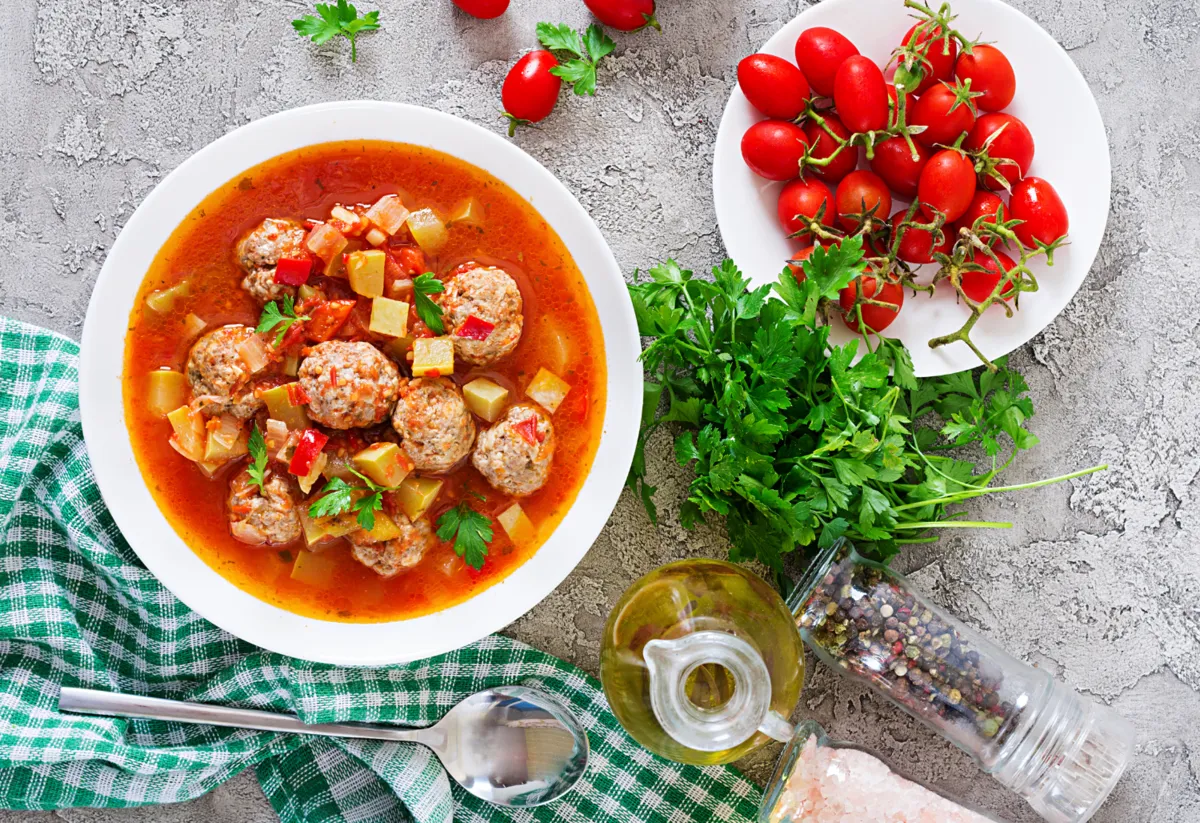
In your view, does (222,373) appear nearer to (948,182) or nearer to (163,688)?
(163,688)

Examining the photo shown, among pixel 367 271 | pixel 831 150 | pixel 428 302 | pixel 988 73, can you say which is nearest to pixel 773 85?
pixel 831 150

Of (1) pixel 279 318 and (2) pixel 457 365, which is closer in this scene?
(1) pixel 279 318

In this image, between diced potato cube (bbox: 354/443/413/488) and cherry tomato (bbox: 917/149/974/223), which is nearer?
diced potato cube (bbox: 354/443/413/488)

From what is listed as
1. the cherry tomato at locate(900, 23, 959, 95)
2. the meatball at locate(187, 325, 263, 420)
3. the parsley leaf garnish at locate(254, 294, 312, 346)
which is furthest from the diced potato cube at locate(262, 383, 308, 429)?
the cherry tomato at locate(900, 23, 959, 95)

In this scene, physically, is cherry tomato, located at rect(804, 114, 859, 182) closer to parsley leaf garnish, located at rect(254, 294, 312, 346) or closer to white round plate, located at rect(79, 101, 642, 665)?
white round plate, located at rect(79, 101, 642, 665)

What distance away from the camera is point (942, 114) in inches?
120

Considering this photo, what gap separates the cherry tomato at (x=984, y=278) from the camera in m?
3.11

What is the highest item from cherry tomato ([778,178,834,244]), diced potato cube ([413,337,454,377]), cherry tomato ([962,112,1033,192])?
cherry tomato ([962,112,1033,192])

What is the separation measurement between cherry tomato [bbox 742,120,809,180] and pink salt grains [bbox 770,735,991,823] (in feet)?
6.04

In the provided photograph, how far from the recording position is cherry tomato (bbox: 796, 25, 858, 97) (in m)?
3.06

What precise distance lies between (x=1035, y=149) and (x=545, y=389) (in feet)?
5.90

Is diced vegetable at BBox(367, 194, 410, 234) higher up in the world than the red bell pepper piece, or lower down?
higher up

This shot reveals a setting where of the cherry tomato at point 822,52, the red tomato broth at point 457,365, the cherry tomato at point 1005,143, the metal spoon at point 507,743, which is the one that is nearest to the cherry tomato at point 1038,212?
the cherry tomato at point 1005,143

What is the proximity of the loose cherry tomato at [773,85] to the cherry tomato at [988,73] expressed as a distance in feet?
1.63
